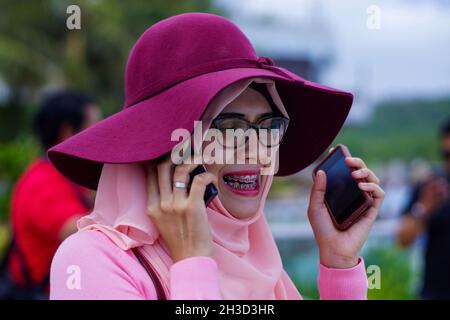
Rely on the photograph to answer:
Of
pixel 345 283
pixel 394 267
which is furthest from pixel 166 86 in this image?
pixel 394 267

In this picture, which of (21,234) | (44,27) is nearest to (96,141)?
(21,234)

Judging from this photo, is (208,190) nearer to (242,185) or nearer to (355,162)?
(242,185)

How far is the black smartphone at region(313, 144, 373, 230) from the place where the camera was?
1.71m

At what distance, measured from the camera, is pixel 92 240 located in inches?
56.6

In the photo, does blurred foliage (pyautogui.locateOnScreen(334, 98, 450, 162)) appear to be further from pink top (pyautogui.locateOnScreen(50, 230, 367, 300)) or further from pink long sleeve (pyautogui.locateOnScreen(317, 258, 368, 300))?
pink top (pyautogui.locateOnScreen(50, 230, 367, 300))

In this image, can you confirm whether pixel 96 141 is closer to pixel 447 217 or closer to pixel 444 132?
pixel 447 217

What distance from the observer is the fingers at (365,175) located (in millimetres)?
1697

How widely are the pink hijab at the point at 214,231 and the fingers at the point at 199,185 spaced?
13 centimetres

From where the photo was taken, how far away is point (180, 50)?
1560 mm

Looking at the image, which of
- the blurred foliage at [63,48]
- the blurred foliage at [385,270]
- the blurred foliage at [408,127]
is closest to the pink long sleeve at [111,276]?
the blurred foliage at [385,270]

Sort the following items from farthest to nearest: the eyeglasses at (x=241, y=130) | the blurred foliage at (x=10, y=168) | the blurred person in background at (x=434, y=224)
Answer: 1. the blurred foliage at (x=10, y=168)
2. the blurred person in background at (x=434, y=224)
3. the eyeglasses at (x=241, y=130)

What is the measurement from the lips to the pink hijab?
0.05 meters

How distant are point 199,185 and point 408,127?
39.7ft

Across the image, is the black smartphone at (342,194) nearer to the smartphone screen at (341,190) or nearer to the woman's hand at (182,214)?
the smartphone screen at (341,190)
